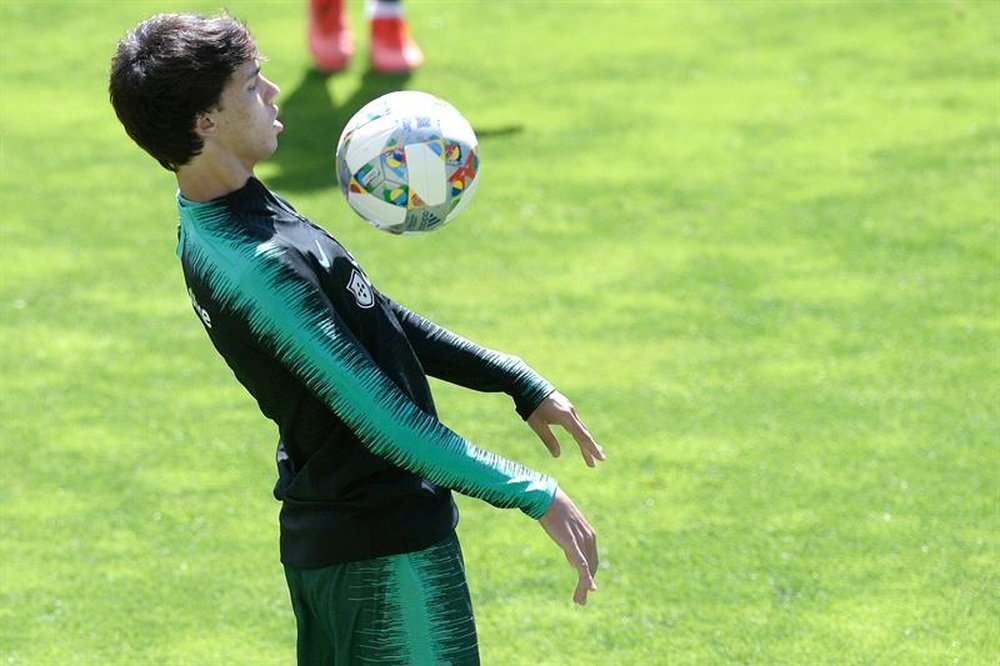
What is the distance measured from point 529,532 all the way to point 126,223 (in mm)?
4293

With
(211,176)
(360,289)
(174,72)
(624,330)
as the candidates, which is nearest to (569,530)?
(360,289)

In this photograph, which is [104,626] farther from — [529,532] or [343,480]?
[343,480]

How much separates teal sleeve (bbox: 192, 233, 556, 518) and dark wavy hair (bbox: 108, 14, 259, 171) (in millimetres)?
283

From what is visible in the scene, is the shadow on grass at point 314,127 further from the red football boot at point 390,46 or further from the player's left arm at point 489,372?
the player's left arm at point 489,372

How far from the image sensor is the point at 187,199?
3307 millimetres

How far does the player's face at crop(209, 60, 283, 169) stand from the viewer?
126 inches

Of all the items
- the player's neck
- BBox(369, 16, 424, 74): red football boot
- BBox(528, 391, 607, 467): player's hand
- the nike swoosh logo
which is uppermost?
the player's neck

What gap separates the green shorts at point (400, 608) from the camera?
132 inches

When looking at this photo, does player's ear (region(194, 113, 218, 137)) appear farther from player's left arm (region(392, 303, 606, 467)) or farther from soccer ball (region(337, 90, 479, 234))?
soccer ball (region(337, 90, 479, 234))

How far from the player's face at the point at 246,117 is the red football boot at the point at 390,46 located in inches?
327

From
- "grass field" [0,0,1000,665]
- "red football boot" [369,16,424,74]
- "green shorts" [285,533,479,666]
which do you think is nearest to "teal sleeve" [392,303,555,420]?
"green shorts" [285,533,479,666]

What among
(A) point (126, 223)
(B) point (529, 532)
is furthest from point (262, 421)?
(A) point (126, 223)

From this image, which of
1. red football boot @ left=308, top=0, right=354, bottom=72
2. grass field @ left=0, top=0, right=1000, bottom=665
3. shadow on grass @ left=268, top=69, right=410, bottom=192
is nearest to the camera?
grass field @ left=0, top=0, right=1000, bottom=665

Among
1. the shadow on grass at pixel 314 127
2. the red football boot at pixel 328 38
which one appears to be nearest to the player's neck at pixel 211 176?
the shadow on grass at pixel 314 127
